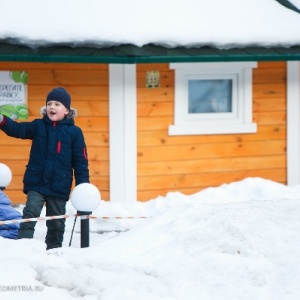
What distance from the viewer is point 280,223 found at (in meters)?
6.39

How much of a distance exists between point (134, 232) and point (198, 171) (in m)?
4.50

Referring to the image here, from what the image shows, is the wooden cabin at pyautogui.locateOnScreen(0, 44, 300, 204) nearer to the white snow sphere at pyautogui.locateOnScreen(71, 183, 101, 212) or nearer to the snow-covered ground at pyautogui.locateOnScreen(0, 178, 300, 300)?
the white snow sphere at pyautogui.locateOnScreen(71, 183, 101, 212)

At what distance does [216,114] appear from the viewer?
446 inches

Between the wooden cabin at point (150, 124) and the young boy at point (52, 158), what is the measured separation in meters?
2.73

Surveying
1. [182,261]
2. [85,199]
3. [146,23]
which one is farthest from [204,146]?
[182,261]

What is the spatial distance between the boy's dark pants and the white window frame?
3519 millimetres

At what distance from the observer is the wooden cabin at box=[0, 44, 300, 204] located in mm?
10688

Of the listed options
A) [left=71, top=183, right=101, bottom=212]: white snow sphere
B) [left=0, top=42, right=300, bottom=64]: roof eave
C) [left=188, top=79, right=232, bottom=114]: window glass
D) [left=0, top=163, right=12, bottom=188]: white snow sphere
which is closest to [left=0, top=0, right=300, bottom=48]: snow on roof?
[left=0, top=42, right=300, bottom=64]: roof eave

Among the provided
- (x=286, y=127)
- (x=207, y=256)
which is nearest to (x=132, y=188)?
(x=286, y=127)

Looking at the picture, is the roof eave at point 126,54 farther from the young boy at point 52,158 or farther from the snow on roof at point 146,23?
the young boy at point 52,158

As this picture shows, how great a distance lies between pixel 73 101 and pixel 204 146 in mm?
1676

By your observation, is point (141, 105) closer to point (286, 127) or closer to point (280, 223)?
point (286, 127)

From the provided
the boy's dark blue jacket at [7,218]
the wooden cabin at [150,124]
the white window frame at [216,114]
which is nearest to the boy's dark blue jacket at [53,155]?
the boy's dark blue jacket at [7,218]

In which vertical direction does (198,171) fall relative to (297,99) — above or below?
below
